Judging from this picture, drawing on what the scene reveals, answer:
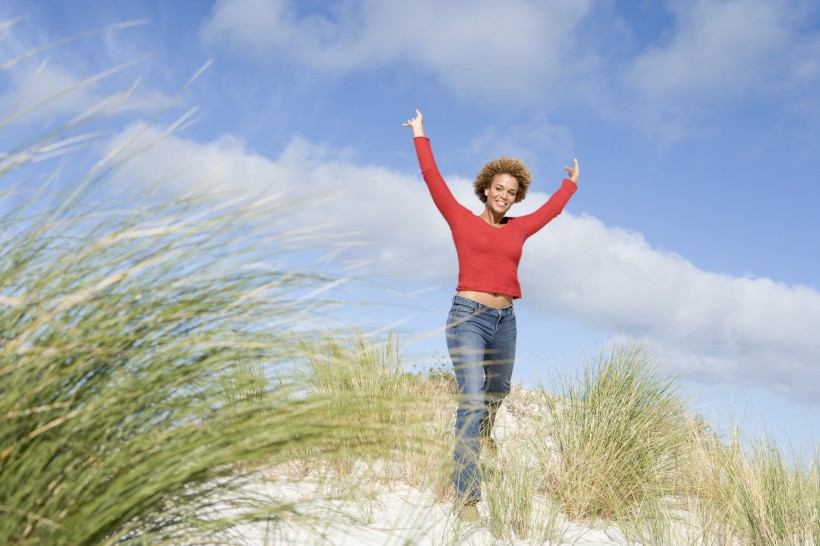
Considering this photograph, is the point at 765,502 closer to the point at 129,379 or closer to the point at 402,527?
the point at 402,527

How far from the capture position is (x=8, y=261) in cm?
199

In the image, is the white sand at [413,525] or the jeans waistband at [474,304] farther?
the jeans waistband at [474,304]

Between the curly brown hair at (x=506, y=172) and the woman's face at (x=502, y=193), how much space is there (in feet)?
0.44

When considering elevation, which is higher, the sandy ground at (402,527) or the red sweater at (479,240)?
the red sweater at (479,240)

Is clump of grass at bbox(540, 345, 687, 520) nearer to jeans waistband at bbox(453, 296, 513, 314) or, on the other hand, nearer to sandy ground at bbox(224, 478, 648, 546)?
sandy ground at bbox(224, 478, 648, 546)

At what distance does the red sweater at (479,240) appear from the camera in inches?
184

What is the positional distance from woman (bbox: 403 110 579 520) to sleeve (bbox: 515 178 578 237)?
0.01 metres

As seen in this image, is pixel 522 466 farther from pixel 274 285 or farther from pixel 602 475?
pixel 274 285

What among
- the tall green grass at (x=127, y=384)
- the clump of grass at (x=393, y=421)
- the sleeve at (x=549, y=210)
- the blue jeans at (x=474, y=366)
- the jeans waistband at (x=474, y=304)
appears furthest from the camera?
the sleeve at (x=549, y=210)

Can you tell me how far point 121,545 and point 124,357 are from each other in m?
0.50

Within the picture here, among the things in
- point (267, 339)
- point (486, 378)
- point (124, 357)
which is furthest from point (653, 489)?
point (124, 357)

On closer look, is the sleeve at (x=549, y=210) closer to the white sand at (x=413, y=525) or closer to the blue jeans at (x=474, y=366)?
the blue jeans at (x=474, y=366)

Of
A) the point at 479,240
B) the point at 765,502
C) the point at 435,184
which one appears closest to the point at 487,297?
the point at 479,240

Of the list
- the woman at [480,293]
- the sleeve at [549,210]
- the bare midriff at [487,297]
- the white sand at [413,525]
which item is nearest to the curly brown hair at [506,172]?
the woman at [480,293]
